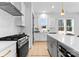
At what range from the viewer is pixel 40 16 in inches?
467

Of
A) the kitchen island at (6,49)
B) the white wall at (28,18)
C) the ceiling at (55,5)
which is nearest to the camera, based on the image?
the kitchen island at (6,49)

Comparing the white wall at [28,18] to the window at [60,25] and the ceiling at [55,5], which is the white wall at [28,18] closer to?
the ceiling at [55,5]

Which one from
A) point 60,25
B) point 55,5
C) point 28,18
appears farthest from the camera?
point 60,25

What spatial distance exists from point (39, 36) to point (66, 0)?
5.31 m

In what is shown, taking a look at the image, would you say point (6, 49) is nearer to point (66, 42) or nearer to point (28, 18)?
point (66, 42)

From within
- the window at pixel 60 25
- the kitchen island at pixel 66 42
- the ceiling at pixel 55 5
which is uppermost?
the ceiling at pixel 55 5

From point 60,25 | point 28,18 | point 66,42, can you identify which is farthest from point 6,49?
point 60,25

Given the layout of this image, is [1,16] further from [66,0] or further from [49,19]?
[49,19]

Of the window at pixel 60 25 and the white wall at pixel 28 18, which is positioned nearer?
the white wall at pixel 28 18

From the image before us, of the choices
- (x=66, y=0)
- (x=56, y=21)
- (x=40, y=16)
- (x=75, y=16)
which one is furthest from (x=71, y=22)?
(x=66, y=0)

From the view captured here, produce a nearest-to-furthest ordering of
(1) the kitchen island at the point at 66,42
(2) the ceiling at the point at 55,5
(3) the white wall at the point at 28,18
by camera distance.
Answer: (1) the kitchen island at the point at 66,42
(3) the white wall at the point at 28,18
(2) the ceiling at the point at 55,5

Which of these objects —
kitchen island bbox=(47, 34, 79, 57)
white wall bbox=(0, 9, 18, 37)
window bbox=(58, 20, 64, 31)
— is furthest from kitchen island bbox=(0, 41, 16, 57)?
window bbox=(58, 20, 64, 31)

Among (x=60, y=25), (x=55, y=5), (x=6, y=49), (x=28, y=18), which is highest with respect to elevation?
(x=55, y=5)

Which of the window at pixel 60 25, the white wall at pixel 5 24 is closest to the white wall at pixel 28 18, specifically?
the white wall at pixel 5 24
